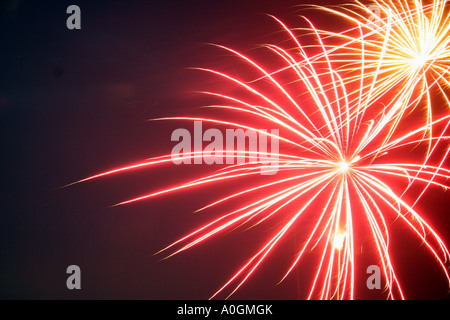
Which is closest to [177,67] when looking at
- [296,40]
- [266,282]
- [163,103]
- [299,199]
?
[163,103]

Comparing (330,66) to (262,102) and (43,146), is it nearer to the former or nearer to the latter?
(262,102)

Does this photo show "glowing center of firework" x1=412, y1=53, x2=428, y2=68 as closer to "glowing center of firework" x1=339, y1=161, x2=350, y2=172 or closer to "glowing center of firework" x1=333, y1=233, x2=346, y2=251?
"glowing center of firework" x1=339, y1=161, x2=350, y2=172

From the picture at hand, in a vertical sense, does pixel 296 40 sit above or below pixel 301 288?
above

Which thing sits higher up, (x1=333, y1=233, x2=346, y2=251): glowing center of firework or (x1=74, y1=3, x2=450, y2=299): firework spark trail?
(x1=74, y1=3, x2=450, y2=299): firework spark trail

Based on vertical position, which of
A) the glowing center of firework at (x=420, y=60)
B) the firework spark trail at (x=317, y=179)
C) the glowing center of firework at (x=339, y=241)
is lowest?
the glowing center of firework at (x=339, y=241)

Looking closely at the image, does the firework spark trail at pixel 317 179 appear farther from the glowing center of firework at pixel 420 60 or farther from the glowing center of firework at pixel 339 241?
the glowing center of firework at pixel 420 60

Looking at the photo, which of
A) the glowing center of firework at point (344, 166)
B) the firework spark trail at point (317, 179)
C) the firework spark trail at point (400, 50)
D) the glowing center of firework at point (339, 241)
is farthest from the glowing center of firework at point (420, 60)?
the glowing center of firework at point (339, 241)

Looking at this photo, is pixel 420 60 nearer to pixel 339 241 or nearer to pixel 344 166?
pixel 344 166

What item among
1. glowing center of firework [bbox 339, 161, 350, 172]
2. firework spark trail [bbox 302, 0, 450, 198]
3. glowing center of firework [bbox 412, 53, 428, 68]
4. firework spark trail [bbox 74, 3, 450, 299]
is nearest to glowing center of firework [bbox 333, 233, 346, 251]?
firework spark trail [bbox 74, 3, 450, 299]
